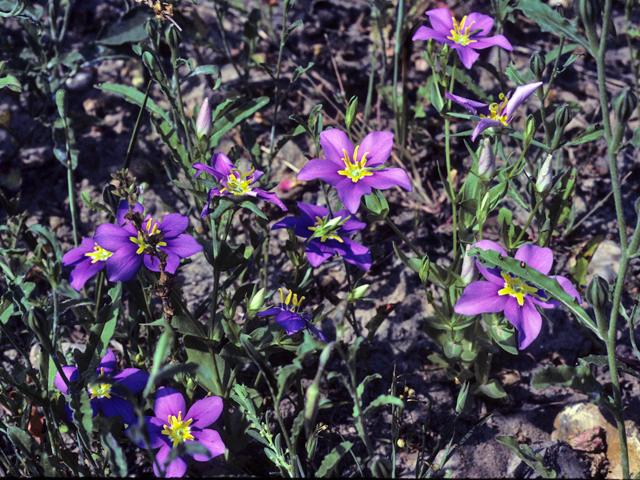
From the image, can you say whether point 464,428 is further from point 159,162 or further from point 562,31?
point 159,162

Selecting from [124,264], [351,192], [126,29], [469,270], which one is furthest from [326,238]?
[126,29]

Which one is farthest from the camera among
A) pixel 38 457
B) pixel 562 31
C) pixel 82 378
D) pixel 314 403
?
pixel 38 457

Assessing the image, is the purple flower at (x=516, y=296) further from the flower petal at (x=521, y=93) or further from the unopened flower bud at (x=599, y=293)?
the flower petal at (x=521, y=93)

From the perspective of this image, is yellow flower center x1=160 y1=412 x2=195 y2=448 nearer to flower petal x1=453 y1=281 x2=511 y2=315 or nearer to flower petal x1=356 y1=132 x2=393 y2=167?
flower petal x1=453 y1=281 x2=511 y2=315

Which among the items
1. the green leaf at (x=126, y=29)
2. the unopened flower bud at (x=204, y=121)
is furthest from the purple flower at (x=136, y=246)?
the green leaf at (x=126, y=29)

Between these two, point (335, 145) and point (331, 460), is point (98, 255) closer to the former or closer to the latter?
point (335, 145)

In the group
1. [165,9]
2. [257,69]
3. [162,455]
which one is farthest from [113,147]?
[162,455]
